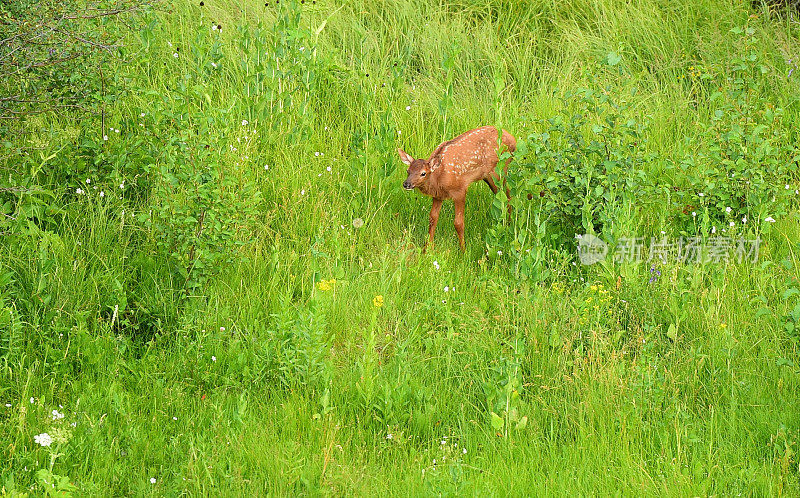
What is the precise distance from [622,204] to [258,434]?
9.06 ft

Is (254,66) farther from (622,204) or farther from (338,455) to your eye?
(338,455)

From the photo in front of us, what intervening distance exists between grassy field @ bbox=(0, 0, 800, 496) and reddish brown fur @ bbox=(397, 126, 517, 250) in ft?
0.99

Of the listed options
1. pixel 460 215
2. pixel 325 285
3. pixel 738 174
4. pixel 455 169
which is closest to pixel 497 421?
pixel 325 285

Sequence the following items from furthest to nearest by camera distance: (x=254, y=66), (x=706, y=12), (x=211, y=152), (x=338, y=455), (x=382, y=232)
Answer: (x=706, y=12) < (x=254, y=66) < (x=382, y=232) < (x=211, y=152) < (x=338, y=455)

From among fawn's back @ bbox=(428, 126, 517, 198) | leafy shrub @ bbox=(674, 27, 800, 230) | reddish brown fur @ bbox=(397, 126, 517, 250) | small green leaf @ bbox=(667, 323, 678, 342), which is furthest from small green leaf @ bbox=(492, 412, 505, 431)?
leafy shrub @ bbox=(674, 27, 800, 230)

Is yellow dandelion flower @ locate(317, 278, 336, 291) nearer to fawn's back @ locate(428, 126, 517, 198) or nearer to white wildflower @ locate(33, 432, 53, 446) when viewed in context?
fawn's back @ locate(428, 126, 517, 198)

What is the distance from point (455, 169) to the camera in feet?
18.3

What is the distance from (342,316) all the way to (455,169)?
49.0 inches

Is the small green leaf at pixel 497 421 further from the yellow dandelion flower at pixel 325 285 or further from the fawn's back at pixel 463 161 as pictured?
the fawn's back at pixel 463 161

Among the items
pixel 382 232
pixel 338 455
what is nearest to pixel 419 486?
pixel 338 455

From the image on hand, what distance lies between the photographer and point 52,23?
5.38 m

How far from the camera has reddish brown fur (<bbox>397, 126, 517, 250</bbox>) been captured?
5.50 meters

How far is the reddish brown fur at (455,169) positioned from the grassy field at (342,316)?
0.30 metres

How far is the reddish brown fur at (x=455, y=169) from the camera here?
5.50 meters
